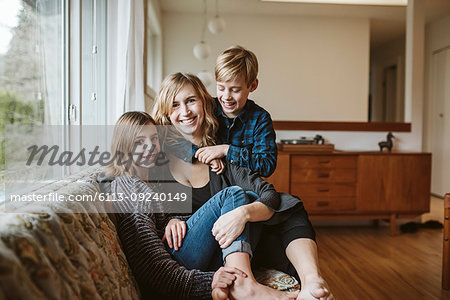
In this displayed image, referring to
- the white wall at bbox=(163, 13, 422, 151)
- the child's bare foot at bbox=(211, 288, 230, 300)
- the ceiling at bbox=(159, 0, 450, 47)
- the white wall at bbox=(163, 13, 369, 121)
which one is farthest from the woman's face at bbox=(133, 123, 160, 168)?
the white wall at bbox=(163, 13, 369, 121)

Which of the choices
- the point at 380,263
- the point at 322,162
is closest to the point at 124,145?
the point at 380,263

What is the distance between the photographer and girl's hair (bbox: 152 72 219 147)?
1.66m

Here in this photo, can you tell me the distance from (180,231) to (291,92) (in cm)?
483

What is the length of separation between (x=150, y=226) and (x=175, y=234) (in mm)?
110

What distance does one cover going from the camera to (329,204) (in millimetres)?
3373

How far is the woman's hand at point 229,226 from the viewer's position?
121cm

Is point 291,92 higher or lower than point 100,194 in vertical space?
higher

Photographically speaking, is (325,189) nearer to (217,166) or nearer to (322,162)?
(322,162)

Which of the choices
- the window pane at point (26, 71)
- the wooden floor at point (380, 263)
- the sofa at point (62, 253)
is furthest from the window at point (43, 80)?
the wooden floor at point (380, 263)

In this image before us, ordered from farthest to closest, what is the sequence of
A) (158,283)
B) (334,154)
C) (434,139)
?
(434,139), (334,154), (158,283)

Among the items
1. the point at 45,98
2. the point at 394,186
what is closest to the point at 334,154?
the point at 394,186

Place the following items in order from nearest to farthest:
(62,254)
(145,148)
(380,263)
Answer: (62,254) < (145,148) < (380,263)

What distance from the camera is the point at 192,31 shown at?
5.71 metres

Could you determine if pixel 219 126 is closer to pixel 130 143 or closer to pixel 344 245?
pixel 130 143
